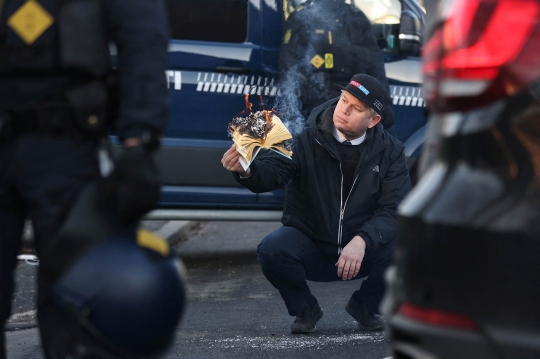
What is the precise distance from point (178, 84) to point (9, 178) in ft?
11.4

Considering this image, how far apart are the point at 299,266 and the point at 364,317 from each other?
0.41 metres

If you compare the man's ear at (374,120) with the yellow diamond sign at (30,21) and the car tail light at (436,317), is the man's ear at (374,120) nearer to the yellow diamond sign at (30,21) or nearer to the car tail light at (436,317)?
the yellow diamond sign at (30,21)

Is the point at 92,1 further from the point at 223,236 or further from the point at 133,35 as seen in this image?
the point at 223,236

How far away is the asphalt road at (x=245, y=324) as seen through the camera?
13.0 feet

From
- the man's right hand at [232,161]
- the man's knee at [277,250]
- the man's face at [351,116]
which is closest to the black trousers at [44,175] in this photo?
the man's right hand at [232,161]

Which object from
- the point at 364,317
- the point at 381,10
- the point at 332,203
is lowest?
the point at 364,317

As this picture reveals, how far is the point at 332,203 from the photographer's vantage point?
4422 mm

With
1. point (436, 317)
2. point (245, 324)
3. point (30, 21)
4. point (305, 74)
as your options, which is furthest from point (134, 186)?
point (305, 74)

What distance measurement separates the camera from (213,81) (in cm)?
581

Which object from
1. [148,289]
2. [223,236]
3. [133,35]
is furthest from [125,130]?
[223,236]

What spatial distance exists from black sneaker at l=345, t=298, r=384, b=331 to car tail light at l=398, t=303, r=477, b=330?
2.45 metres

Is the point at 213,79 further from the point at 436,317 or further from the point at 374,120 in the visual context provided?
the point at 436,317

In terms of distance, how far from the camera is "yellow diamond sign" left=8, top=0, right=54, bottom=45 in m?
2.35

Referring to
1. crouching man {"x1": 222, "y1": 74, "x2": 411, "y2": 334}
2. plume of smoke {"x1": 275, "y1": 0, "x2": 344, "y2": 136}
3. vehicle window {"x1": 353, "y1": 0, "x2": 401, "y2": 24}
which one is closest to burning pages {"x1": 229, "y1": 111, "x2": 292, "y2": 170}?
crouching man {"x1": 222, "y1": 74, "x2": 411, "y2": 334}
